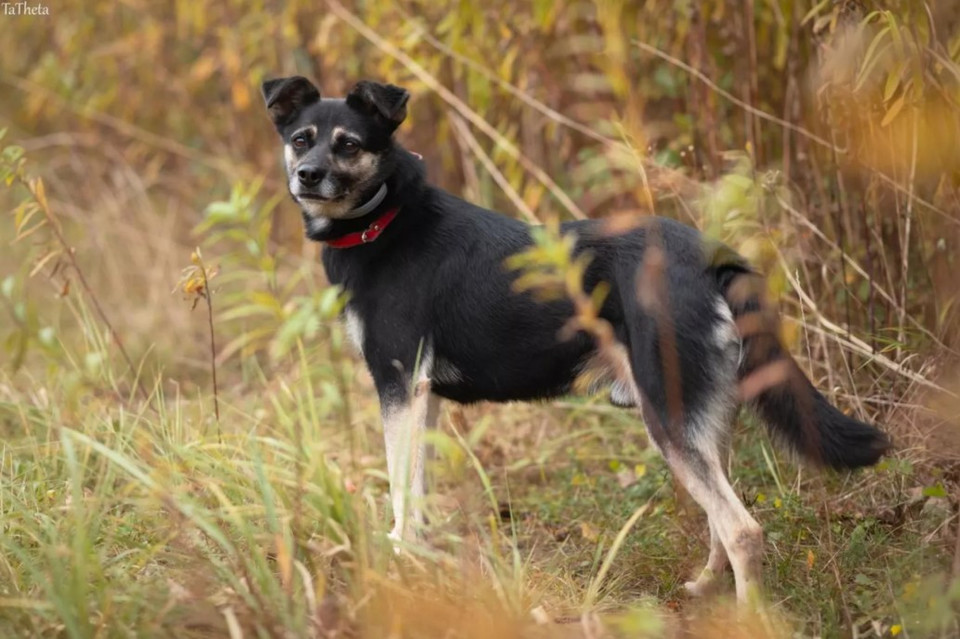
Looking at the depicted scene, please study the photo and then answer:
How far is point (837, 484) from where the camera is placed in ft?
13.1

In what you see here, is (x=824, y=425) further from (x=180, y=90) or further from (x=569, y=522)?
(x=180, y=90)

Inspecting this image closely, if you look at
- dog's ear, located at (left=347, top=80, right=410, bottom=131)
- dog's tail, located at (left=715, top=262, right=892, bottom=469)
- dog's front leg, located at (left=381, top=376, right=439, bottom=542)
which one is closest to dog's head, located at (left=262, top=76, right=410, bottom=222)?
dog's ear, located at (left=347, top=80, right=410, bottom=131)

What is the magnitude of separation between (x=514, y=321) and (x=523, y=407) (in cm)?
194

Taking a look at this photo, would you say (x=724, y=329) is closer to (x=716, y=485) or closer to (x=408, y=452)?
(x=716, y=485)

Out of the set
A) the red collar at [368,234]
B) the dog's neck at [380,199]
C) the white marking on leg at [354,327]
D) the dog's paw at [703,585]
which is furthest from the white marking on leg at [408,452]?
the dog's paw at [703,585]

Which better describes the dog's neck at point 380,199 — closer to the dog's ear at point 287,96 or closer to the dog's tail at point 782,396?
the dog's ear at point 287,96

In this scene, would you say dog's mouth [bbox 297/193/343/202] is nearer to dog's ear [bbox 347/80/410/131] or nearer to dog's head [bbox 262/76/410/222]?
dog's head [bbox 262/76/410/222]

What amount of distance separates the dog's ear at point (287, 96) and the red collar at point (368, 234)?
636 millimetres

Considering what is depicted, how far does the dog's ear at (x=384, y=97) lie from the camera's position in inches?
158
